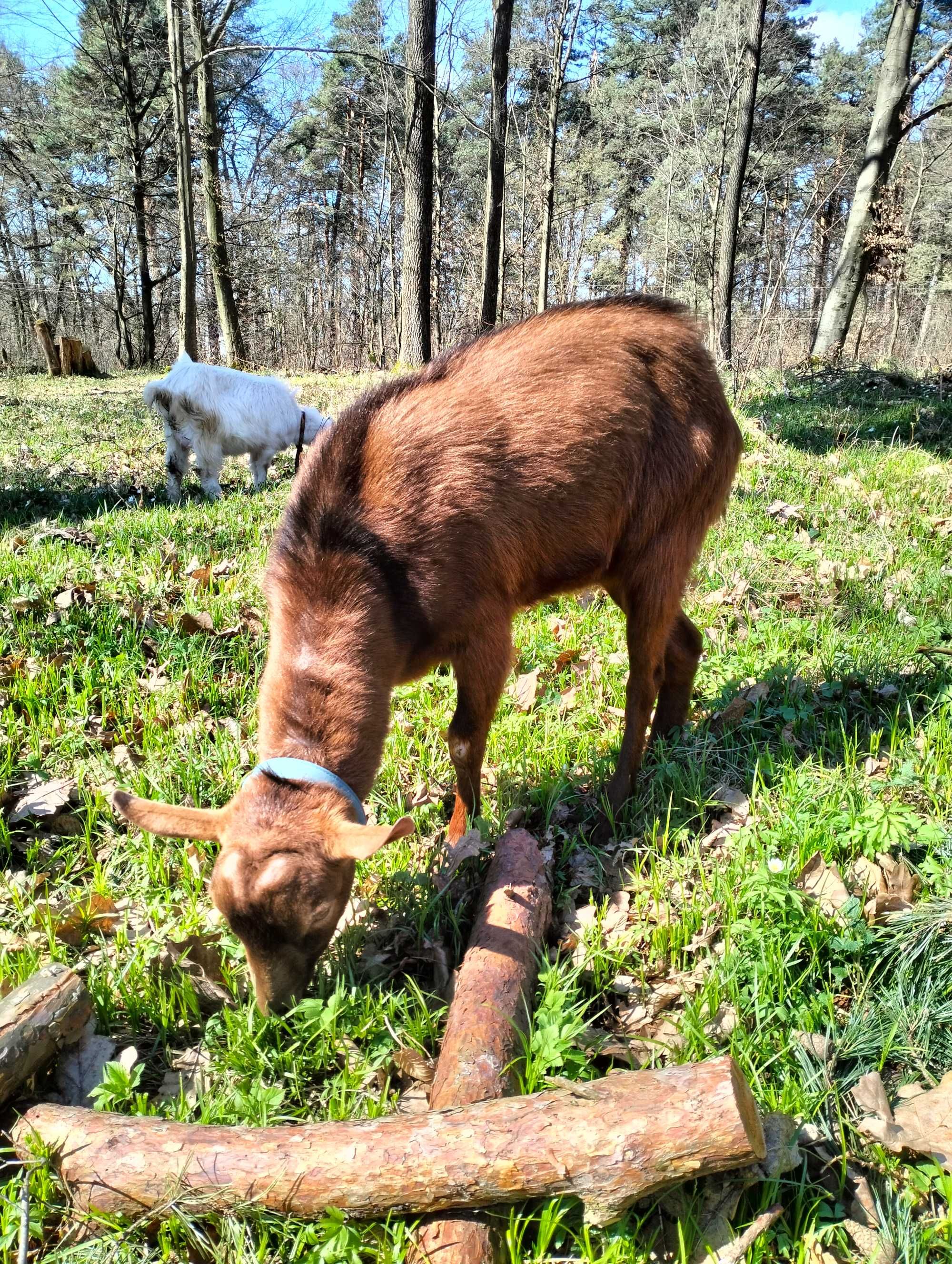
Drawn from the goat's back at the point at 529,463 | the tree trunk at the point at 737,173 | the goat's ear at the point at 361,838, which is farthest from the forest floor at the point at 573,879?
A: the tree trunk at the point at 737,173

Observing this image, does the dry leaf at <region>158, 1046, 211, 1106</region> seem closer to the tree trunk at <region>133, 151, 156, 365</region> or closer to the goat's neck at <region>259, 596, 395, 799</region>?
the goat's neck at <region>259, 596, 395, 799</region>

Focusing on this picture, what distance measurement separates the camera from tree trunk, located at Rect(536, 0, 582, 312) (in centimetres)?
1716

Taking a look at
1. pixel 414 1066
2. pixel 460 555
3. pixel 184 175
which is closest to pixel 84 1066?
pixel 414 1066

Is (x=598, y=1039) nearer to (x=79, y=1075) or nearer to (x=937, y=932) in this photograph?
(x=937, y=932)

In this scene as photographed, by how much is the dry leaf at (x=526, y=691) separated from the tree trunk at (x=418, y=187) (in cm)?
976

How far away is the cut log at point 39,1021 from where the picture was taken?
2.01 m

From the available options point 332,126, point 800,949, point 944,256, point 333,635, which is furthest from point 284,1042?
point 944,256

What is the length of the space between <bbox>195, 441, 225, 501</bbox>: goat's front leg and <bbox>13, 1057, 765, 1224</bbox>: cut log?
737 centimetres

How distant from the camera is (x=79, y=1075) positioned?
221cm

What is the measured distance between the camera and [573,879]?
300 cm

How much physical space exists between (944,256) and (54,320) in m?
38.1

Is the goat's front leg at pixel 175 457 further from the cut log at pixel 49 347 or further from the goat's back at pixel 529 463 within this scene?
the cut log at pixel 49 347

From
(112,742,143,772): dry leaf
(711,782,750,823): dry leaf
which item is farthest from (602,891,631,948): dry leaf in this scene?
(112,742,143,772): dry leaf

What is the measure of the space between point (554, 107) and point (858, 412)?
11.5 meters
